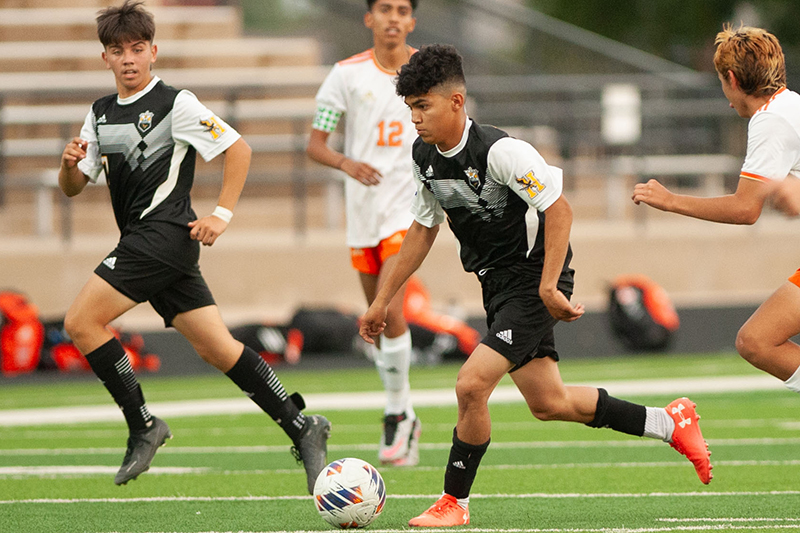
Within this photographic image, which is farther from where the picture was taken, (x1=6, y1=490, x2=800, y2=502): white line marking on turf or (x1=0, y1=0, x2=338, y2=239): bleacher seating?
(x1=0, y1=0, x2=338, y2=239): bleacher seating

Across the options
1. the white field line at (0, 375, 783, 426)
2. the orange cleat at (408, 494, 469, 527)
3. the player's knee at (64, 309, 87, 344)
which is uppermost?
the player's knee at (64, 309, 87, 344)

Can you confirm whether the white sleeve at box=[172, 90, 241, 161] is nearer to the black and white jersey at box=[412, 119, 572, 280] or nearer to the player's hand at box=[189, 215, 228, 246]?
the player's hand at box=[189, 215, 228, 246]

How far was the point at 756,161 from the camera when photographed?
15.4ft

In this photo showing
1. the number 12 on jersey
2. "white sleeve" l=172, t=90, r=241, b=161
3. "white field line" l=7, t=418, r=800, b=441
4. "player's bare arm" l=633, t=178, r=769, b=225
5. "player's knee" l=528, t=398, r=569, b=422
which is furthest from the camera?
"white field line" l=7, t=418, r=800, b=441

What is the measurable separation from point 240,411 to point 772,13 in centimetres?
1733

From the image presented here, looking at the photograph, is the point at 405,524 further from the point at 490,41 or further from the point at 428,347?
the point at 490,41

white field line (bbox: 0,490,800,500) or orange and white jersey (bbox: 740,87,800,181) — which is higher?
orange and white jersey (bbox: 740,87,800,181)

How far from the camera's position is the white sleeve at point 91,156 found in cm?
580

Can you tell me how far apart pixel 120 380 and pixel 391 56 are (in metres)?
2.55

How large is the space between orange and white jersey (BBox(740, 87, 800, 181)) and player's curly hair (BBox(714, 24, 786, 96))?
0.14 meters

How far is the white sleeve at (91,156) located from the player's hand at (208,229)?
27.6 inches

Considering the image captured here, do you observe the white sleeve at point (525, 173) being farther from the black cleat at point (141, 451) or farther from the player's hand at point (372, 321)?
the black cleat at point (141, 451)

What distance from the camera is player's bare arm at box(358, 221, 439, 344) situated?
5.07m

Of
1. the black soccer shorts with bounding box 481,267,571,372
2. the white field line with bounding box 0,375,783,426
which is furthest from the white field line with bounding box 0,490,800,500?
the white field line with bounding box 0,375,783,426
